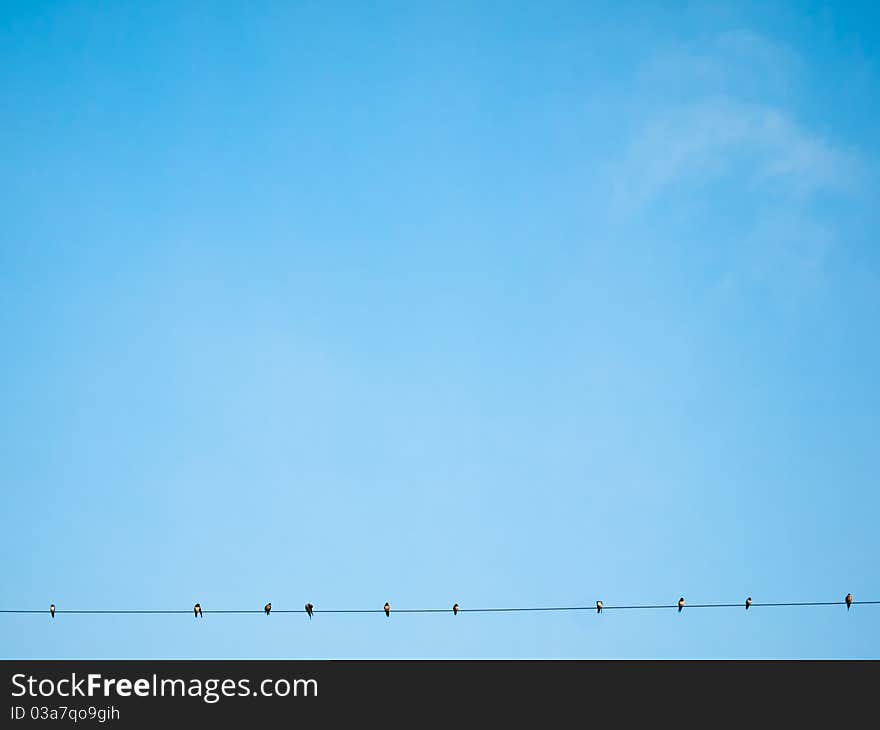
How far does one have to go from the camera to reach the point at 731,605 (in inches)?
1625
